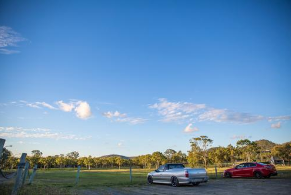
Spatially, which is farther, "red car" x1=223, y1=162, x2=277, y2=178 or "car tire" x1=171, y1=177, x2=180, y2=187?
"red car" x1=223, y1=162, x2=277, y2=178

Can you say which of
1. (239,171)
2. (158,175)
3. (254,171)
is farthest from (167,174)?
(239,171)

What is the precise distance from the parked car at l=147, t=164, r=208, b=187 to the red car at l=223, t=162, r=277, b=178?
25.4ft

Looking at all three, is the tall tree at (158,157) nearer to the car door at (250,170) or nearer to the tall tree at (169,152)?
the tall tree at (169,152)

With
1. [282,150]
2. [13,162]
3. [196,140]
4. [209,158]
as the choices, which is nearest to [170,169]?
[196,140]

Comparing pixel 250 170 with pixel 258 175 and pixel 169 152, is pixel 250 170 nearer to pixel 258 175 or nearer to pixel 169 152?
pixel 258 175

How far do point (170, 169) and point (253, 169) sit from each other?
904 centimetres

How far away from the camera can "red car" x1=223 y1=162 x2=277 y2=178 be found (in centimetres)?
1694

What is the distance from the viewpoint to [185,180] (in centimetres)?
1179

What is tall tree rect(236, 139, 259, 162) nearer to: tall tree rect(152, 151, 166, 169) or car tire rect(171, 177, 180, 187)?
tall tree rect(152, 151, 166, 169)

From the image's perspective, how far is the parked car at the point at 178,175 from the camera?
11844mm

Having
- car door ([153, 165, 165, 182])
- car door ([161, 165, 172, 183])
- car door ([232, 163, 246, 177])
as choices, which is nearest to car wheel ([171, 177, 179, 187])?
car door ([161, 165, 172, 183])

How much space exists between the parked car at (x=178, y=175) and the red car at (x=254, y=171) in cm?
773

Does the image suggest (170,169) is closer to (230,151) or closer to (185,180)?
(185,180)

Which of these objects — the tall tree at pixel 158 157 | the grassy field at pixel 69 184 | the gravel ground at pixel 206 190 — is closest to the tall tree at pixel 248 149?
the tall tree at pixel 158 157
